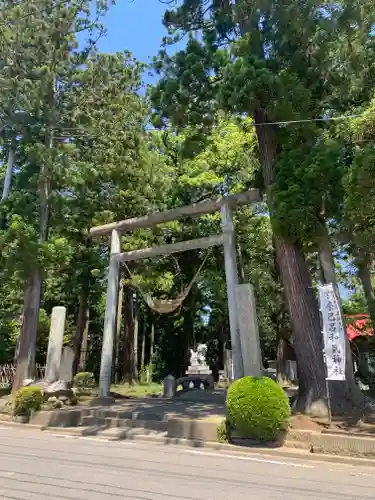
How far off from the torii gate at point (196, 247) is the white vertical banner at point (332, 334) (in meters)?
1.60

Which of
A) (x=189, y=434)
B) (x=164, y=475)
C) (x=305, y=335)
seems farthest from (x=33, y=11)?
(x=164, y=475)

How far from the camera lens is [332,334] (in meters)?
7.46

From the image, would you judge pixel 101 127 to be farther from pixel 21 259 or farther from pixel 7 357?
pixel 7 357

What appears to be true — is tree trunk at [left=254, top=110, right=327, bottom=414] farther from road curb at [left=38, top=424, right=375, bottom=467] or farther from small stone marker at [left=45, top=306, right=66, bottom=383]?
small stone marker at [left=45, top=306, right=66, bottom=383]

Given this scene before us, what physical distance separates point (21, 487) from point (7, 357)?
66.6ft

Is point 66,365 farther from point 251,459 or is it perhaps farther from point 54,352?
point 251,459

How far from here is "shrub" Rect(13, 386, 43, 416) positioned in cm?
1014

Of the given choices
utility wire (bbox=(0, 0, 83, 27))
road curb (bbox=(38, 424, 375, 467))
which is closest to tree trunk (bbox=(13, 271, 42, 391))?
road curb (bbox=(38, 424, 375, 467))

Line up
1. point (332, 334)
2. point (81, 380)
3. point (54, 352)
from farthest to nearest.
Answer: point (81, 380) → point (54, 352) → point (332, 334)

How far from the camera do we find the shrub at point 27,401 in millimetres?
10141

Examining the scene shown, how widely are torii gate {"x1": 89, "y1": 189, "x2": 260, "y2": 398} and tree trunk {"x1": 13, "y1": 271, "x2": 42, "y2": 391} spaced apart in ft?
8.82

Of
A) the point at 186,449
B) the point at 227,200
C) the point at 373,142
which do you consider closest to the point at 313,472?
the point at 186,449

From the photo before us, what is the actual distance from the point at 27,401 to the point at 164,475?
640 cm

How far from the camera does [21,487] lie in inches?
169
